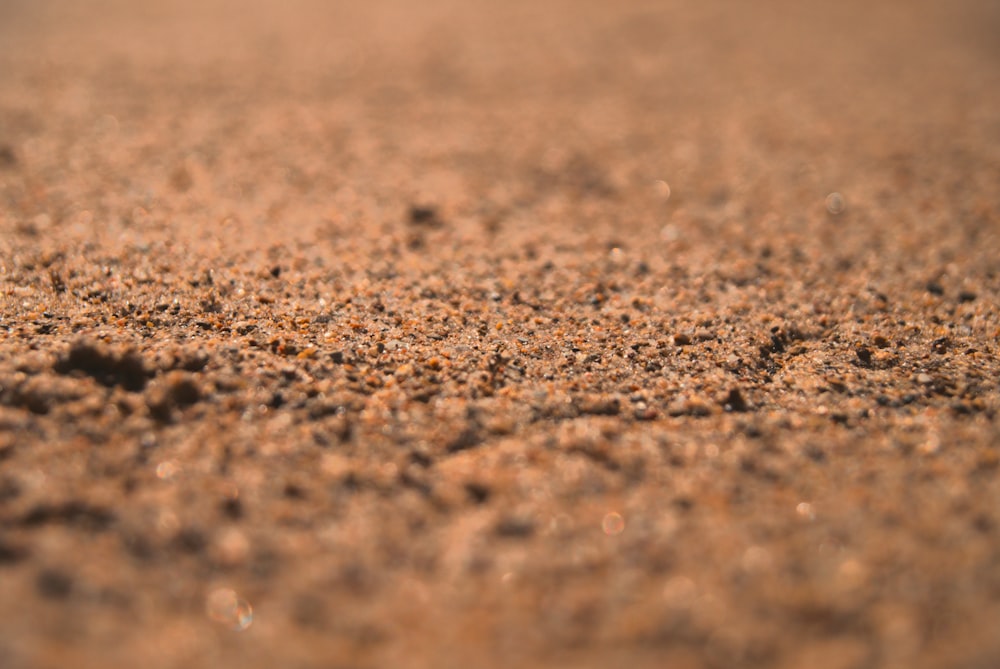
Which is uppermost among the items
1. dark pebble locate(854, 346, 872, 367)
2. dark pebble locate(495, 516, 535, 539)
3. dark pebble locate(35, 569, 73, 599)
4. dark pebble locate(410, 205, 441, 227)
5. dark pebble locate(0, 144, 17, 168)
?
dark pebble locate(0, 144, 17, 168)

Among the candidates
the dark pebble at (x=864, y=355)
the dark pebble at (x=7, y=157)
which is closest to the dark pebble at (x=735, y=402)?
the dark pebble at (x=864, y=355)

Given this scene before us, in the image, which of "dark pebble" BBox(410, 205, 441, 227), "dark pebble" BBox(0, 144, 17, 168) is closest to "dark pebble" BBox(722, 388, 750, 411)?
"dark pebble" BBox(410, 205, 441, 227)

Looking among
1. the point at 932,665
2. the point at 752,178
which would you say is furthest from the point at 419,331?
the point at 752,178

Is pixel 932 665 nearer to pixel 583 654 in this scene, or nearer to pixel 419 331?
pixel 583 654

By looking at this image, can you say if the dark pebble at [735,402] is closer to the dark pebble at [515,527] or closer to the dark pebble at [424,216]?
the dark pebble at [515,527]

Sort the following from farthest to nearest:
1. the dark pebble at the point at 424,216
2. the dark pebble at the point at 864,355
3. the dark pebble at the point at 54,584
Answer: the dark pebble at the point at 424,216 → the dark pebble at the point at 864,355 → the dark pebble at the point at 54,584

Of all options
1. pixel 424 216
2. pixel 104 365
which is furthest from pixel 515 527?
pixel 424 216

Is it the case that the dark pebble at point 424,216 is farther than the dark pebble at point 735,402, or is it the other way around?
the dark pebble at point 424,216

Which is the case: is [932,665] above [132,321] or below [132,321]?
below

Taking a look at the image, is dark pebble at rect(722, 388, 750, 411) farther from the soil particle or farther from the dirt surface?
the soil particle
